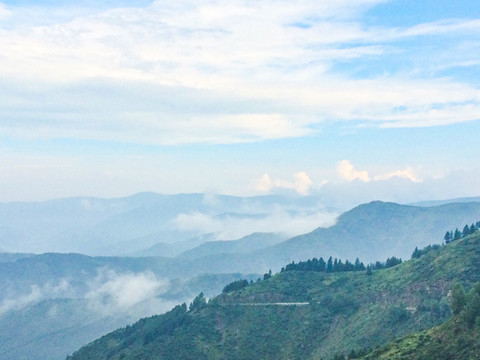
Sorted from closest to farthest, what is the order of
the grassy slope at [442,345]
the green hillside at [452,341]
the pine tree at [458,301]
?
the grassy slope at [442,345]
the green hillside at [452,341]
the pine tree at [458,301]

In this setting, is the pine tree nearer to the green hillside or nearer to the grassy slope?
the green hillside

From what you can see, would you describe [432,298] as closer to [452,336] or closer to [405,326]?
[405,326]

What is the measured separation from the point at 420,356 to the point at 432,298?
93.9 metres

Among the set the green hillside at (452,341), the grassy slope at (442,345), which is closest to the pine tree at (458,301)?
the green hillside at (452,341)

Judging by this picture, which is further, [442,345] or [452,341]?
[442,345]

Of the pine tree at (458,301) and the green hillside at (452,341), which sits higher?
the pine tree at (458,301)

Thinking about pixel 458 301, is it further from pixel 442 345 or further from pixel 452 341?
pixel 442 345

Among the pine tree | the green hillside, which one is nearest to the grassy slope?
the green hillside

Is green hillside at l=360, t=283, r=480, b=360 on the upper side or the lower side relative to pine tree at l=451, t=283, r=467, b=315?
lower

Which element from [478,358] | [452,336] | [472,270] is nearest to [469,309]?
[452,336]

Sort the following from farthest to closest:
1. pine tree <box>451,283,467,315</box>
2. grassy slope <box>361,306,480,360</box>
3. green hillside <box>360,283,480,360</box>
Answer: pine tree <box>451,283,467,315</box>, green hillside <box>360,283,480,360</box>, grassy slope <box>361,306,480,360</box>

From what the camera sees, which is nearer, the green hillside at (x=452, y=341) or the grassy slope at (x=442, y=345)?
the grassy slope at (x=442, y=345)

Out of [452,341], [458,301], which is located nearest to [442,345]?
[452,341]

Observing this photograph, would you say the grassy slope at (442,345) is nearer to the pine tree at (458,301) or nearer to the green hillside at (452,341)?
the green hillside at (452,341)
